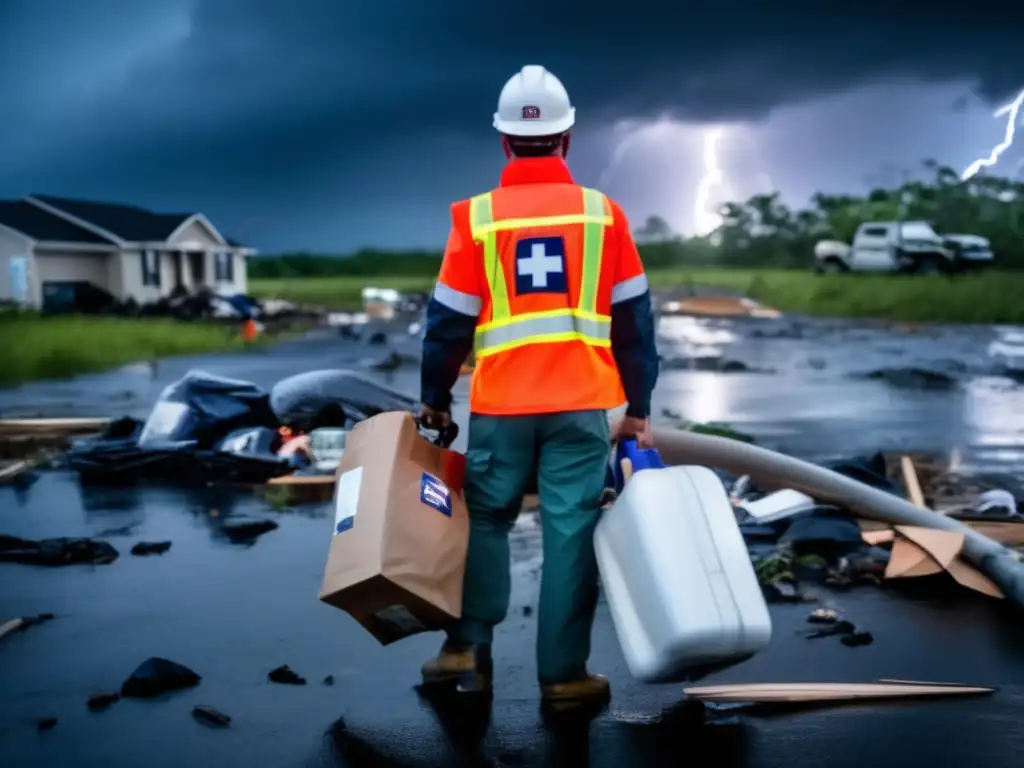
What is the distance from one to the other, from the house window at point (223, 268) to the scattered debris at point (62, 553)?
80.6ft

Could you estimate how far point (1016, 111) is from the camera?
14938 mm

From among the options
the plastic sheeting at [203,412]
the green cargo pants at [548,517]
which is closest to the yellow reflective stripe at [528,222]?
the green cargo pants at [548,517]

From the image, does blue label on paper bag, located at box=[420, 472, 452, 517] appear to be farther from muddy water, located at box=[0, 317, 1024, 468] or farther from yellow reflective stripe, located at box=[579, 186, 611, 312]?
muddy water, located at box=[0, 317, 1024, 468]

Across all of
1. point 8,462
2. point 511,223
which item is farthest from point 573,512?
point 8,462

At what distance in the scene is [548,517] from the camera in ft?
11.0

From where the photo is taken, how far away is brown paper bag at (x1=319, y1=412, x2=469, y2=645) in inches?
120

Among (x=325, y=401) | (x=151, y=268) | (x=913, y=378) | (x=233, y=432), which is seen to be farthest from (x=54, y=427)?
(x=151, y=268)

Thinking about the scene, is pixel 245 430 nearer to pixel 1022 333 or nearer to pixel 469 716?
pixel 469 716

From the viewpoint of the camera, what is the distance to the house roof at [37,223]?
1791cm

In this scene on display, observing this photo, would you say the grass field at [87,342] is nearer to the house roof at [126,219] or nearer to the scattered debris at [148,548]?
the house roof at [126,219]

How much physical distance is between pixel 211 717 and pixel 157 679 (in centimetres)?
35

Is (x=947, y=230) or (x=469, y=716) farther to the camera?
(x=947, y=230)

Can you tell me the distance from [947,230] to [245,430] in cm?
2035

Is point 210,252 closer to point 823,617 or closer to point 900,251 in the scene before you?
point 900,251
